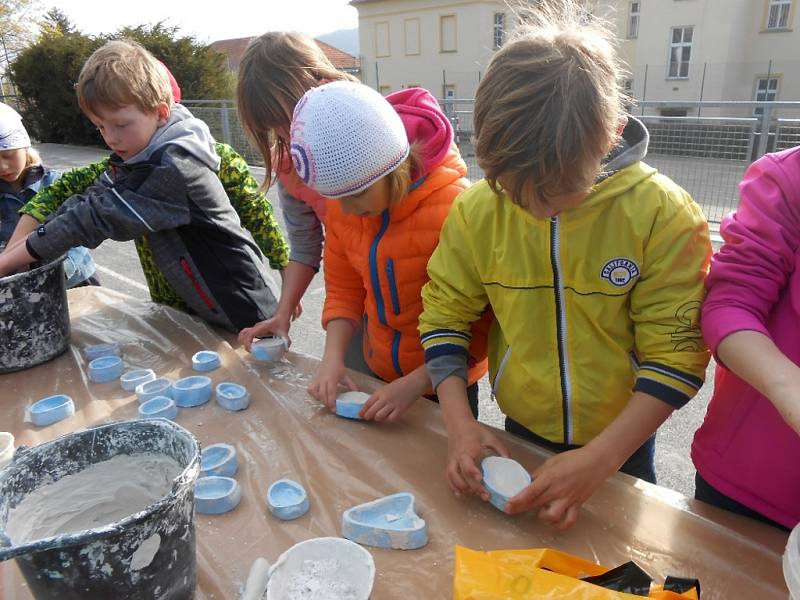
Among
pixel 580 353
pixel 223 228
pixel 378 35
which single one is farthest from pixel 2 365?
pixel 378 35

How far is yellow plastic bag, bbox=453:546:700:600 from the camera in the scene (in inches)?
30.8

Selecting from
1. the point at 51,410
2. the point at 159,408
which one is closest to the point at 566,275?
the point at 159,408

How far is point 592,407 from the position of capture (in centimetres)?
131

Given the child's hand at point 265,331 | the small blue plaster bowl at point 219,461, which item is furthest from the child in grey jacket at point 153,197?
the small blue plaster bowl at point 219,461

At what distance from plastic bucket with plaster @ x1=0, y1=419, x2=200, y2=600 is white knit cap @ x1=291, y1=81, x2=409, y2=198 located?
589mm

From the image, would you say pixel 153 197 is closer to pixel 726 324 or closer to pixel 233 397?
pixel 233 397

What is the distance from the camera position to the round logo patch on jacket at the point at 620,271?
1192mm

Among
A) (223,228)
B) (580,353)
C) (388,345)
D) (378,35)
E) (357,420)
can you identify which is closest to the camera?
(580,353)

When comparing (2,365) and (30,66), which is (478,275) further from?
(30,66)

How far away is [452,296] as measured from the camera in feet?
4.51

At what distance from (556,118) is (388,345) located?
88 centimetres

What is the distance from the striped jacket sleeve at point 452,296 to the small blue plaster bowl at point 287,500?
40 centimetres

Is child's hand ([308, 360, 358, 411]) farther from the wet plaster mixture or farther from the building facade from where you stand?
the building facade

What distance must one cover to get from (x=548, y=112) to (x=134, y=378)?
1.32 m
